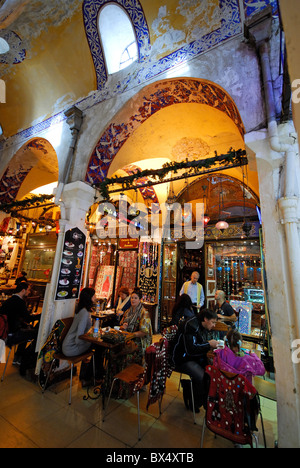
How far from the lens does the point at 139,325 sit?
376 centimetres

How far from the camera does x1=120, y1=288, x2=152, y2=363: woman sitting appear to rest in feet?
11.9

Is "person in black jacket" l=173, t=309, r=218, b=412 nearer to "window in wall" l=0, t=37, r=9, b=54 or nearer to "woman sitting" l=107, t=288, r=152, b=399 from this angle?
"woman sitting" l=107, t=288, r=152, b=399

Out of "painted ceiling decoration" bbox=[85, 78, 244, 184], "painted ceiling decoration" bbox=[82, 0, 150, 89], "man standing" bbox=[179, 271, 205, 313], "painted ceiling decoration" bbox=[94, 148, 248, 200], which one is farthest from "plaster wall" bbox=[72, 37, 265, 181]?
"man standing" bbox=[179, 271, 205, 313]

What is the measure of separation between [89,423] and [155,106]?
5734mm

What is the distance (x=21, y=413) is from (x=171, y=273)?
5.51 meters

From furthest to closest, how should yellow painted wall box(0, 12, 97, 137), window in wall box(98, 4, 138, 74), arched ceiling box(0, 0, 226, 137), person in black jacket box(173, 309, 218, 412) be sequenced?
yellow painted wall box(0, 12, 97, 137)
window in wall box(98, 4, 138, 74)
arched ceiling box(0, 0, 226, 137)
person in black jacket box(173, 309, 218, 412)

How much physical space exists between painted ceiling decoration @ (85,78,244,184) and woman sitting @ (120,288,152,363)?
3.02m

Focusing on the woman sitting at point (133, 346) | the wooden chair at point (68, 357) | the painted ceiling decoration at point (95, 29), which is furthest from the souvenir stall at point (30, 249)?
the woman sitting at point (133, 346)

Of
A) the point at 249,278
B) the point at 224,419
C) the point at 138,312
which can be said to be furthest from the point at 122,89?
the point at 249,278

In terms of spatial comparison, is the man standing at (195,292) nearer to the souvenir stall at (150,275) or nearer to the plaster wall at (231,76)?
the souvenir stall at (150,275)

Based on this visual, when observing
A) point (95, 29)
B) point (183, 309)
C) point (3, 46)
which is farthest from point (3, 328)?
point (3, 46)

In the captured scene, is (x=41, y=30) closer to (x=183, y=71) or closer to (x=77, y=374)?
(x=183, y=71)

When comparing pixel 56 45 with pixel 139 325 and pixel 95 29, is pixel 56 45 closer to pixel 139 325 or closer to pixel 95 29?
pixel 95 29

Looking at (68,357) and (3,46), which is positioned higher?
(3,46)
